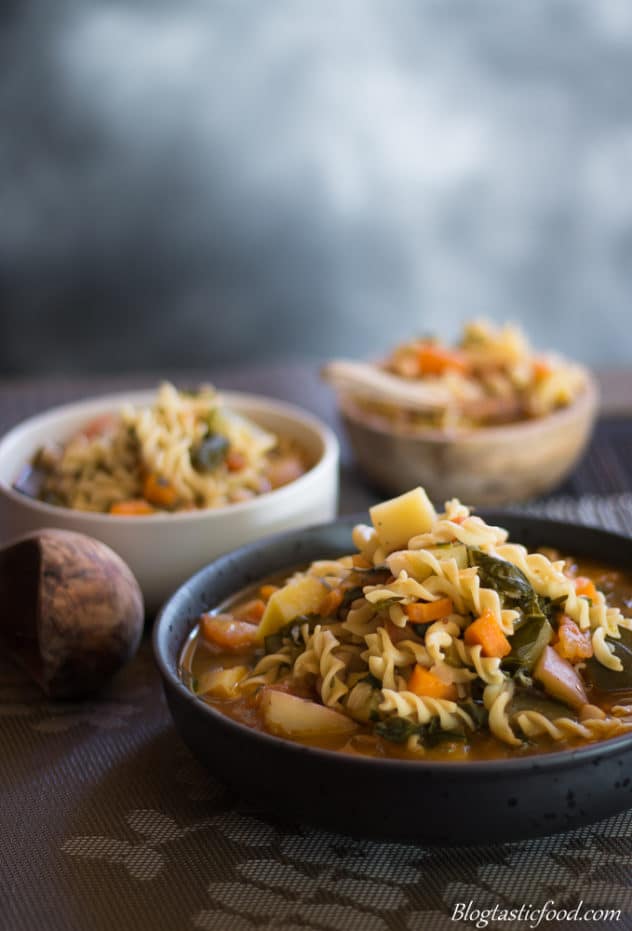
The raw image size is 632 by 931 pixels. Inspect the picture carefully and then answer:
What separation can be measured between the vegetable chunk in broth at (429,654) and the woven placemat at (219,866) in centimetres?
20

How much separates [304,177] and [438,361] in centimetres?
515

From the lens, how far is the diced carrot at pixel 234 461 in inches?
124

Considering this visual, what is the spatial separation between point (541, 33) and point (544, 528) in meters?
6.87

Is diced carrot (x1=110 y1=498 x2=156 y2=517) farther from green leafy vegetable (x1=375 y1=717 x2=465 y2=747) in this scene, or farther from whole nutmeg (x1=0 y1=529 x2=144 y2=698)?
green leafy vegetable (x1=375 y1=717 x2=465 y2=747)

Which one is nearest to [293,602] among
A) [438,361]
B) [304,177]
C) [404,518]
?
[404,518]

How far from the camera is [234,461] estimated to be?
315cm

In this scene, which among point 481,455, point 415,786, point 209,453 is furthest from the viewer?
point 481,455

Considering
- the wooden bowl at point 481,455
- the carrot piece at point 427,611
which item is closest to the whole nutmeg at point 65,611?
the carrot piece at point 427,611

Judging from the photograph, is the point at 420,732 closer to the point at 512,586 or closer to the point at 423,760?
the point at 423,760

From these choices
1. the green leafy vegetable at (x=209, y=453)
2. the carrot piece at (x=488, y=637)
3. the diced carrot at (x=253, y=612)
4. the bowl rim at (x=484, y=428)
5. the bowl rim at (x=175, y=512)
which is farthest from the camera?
the bowl rim at (x=484, y=428)

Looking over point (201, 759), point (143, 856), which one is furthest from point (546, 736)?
point (143, 856)

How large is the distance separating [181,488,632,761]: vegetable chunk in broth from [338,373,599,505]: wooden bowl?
4.38 feet

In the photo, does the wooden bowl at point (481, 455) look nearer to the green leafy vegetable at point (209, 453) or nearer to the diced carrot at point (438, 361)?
the diced carrot at point (438, 361)

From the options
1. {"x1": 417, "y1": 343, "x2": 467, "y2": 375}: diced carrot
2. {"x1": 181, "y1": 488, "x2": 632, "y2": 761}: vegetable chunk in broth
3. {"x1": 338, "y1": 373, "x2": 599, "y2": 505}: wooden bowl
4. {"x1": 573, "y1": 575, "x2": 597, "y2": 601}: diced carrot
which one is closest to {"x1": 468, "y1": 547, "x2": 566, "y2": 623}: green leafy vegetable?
{"x1": 181, "y1": 488, "x2": 632, "y2": 761}: vegetable chunk in broth
